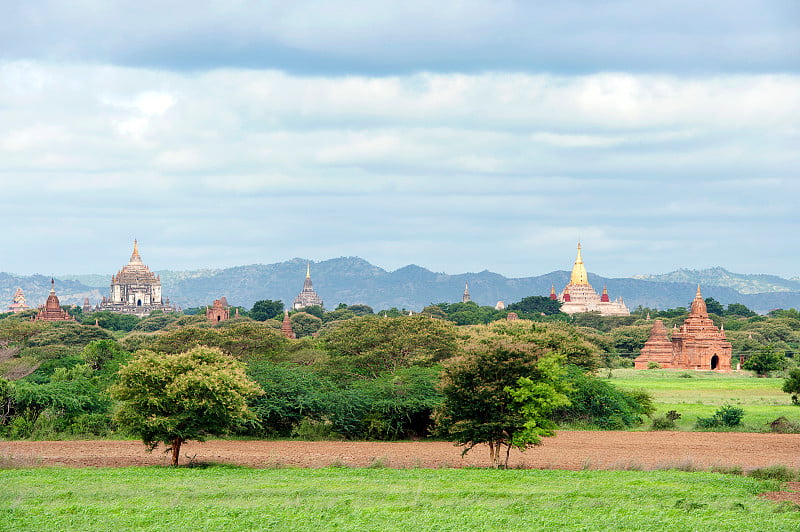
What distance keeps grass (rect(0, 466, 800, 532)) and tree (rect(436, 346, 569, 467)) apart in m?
1.60

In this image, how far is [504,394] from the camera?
34.9m

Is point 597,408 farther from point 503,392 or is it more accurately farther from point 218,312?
point 218,312

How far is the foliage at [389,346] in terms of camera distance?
56688 millimetres

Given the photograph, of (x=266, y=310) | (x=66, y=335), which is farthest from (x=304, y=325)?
(x=66, y=335)

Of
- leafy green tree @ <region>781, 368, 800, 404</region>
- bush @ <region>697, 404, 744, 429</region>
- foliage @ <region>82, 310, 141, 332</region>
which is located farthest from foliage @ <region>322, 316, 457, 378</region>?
foliage @ <region>82, 310, 141, 332</region>

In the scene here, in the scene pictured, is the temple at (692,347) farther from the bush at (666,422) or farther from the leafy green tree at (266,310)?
the leafy green tree at (266,310)

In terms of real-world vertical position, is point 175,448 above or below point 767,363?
below

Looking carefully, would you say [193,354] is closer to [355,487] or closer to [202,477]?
[202,477]

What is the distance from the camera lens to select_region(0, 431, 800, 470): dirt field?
1470 inches

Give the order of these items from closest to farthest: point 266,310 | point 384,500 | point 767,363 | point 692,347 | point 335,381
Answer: point 384,500
point 335,381
point 767,363
point 692,347
point 266,310

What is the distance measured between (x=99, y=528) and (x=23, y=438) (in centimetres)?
2435

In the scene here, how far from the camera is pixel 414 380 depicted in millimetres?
50125

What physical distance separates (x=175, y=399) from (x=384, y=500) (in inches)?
413

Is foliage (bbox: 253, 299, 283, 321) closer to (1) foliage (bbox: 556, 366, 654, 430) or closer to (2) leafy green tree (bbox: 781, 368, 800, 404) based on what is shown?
(2) leafy green tree (bbox: 781, 368, 800, 404)
